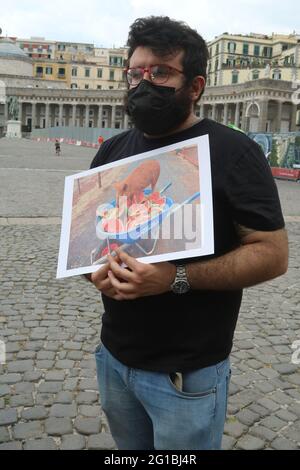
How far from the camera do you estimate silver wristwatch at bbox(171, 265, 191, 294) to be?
1.89m

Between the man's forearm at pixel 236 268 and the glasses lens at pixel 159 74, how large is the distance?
78 cm

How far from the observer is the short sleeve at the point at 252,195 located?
74.2 inches

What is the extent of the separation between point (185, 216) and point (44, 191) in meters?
15.4

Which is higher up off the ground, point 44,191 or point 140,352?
point 140,352

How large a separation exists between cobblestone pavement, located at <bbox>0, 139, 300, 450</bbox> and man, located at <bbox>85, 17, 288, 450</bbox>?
1.62m

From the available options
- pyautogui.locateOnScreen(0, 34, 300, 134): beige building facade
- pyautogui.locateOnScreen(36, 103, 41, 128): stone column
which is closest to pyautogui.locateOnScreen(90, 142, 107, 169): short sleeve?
pyautogui.locateOnScreen(0, 34, 300, 134): beige building facade

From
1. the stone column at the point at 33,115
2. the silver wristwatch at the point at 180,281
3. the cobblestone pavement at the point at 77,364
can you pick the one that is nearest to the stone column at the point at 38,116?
the stone column at the point at 33,115

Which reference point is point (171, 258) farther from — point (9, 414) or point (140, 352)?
point (9, 414)

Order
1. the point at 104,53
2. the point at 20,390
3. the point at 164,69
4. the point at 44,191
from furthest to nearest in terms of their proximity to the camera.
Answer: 1. the point at 104,53
2. the point at 44,191
3. the point at 20,390
4. the point at 164,69

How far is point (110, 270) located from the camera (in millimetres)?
1918

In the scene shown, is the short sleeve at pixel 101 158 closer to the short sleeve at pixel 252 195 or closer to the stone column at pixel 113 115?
the short sleeve at pixel 252 195

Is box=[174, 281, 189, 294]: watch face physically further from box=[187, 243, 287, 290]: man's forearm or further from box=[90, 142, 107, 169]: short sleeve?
box=[90, 142, 107, 169]: short sleeve

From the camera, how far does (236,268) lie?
6.21 ft

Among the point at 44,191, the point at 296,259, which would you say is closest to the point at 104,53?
the point at 44,191
